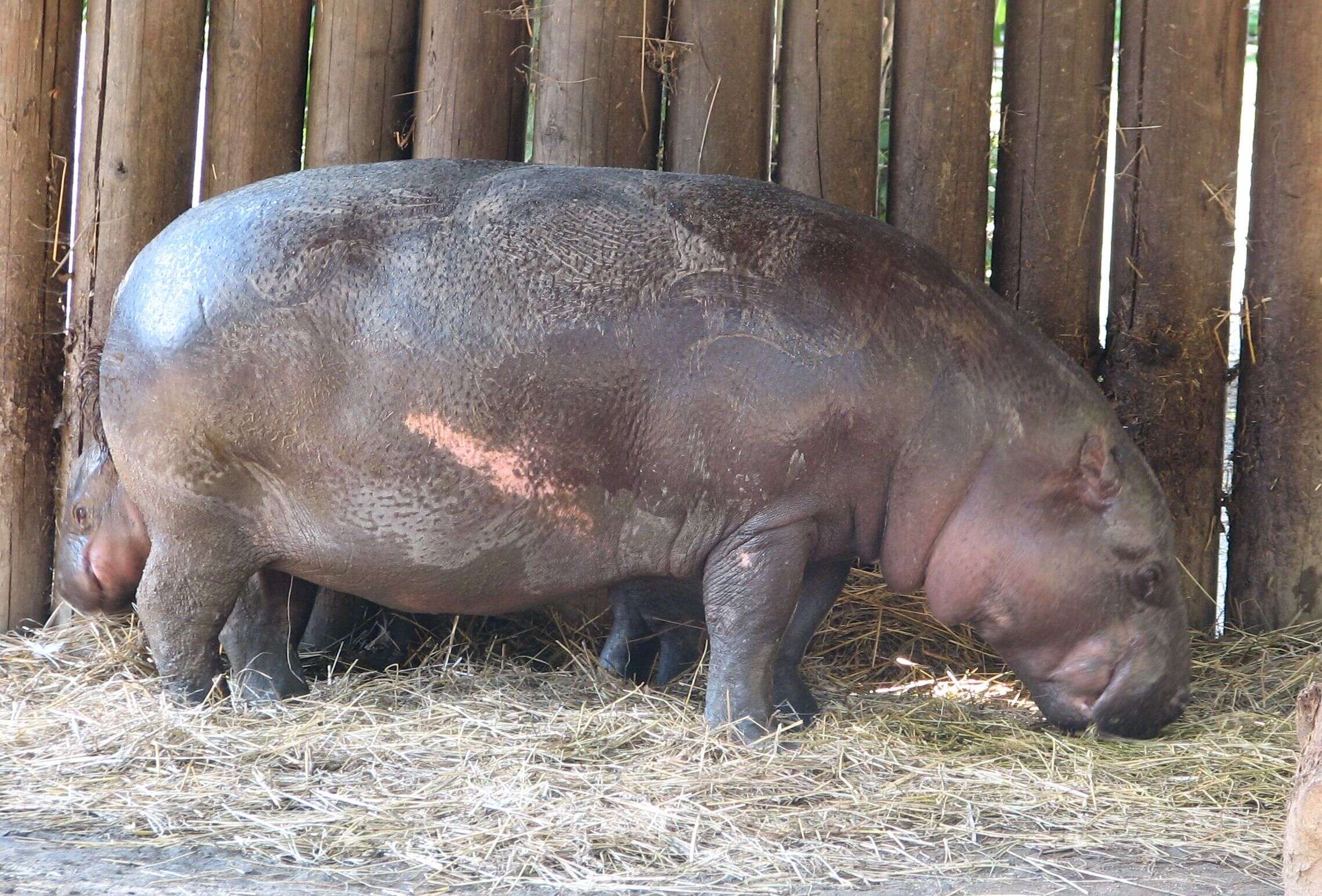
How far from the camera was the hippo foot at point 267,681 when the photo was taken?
184 inches

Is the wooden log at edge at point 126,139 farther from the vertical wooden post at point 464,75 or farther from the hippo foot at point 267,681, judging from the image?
the hippo foot at point 267,681

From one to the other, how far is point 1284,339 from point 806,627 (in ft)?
7.19

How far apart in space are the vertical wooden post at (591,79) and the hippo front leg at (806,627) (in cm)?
171

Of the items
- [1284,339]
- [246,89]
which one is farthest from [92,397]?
[1284,339]

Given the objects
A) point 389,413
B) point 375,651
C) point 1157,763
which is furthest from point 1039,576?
point 375,651

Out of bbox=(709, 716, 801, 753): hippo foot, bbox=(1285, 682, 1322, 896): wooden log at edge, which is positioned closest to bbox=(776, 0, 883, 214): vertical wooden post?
bbox=(709, 716, 801, 753): hippo foot

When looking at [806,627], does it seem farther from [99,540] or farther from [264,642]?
[99,540]

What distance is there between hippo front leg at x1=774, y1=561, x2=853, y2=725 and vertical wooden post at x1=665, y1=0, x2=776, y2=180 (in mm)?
1564

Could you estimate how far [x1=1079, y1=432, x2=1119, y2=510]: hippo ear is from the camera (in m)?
4.55

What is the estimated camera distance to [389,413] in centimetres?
427

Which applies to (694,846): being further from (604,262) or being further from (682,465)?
(604,262)

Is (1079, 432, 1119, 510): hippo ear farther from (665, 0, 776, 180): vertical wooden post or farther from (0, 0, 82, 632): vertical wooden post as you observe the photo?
(0, 0, 82, 632): vertical wooden post

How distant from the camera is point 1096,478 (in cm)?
455

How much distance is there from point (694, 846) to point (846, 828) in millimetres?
418
